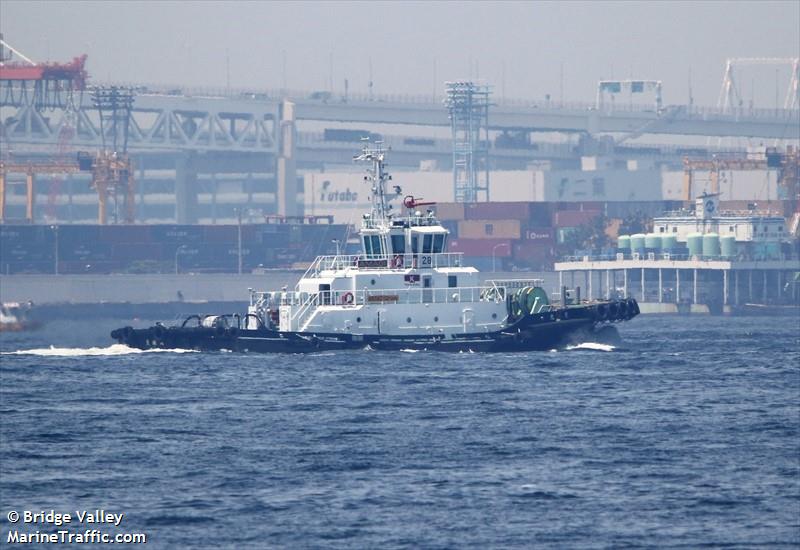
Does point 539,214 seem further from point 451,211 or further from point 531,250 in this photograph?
point 451,211

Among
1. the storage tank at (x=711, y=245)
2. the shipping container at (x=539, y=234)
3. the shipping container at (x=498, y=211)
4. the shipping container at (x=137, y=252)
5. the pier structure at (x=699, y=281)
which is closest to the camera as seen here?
the pier structure at (x=699, y=281)

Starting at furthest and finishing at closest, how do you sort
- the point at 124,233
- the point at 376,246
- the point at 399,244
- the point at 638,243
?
the point at 124,233
the point at 638,243
the point at 376,246
the point at 399,244

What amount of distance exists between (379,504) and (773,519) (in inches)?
316

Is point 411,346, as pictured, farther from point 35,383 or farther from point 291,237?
point 291,237

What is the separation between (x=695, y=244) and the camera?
6093 inches

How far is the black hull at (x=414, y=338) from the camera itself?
73.5 m

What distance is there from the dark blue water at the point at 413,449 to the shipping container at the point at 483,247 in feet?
337

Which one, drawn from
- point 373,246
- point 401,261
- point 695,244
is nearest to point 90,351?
point 373,246

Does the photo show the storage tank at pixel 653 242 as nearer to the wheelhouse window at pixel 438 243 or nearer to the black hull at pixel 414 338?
the black hull at pixel 414 338

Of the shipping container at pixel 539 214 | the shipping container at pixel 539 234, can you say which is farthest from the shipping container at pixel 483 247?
the shipping container at pixel 539 214

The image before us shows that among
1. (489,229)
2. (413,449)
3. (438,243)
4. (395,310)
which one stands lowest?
(413,449)

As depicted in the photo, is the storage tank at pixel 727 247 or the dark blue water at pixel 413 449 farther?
the storage tank at pixel 727 247

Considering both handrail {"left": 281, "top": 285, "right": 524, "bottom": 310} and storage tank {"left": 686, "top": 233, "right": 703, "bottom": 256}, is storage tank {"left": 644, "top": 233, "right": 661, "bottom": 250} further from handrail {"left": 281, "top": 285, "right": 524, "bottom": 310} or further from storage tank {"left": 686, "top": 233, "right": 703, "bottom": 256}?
handrail {"left": 281, "top": 285, "right": 524, "bottom": 310}

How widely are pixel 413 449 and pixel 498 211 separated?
13630 centimetres
